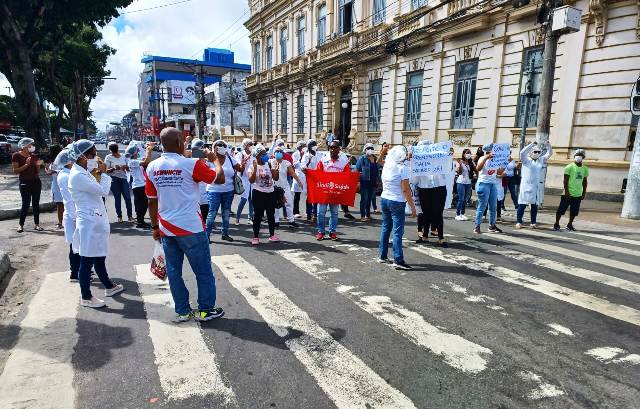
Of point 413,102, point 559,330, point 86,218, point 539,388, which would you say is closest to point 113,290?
point 86,218

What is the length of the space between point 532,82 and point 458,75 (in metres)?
4.23

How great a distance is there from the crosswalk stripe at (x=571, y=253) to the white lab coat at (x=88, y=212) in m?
7.07

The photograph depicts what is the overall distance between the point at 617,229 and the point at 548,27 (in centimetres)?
631

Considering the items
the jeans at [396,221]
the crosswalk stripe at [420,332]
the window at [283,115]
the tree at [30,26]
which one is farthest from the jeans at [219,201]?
the window at [283,115]

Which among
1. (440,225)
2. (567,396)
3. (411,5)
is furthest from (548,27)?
(567,396)

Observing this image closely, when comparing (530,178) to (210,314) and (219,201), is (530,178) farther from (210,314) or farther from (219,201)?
(210,314)

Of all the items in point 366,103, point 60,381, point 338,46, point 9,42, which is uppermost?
point 338,46

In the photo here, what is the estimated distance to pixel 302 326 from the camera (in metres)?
3.96

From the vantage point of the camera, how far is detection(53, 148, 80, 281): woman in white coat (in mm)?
A: 4555

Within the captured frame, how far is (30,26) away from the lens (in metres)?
19.1

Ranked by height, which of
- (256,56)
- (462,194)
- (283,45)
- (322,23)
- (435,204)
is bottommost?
(462,194)

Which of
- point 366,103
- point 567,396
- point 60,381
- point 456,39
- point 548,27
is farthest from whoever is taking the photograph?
point 366,103

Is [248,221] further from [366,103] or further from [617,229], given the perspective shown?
[366,103]

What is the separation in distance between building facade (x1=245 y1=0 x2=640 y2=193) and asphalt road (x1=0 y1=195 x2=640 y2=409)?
391 inches
